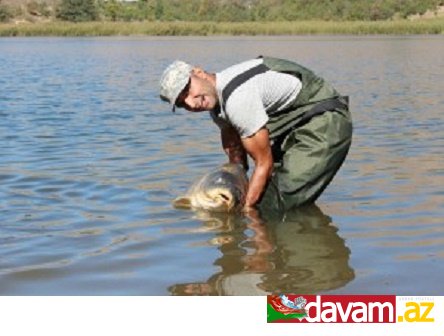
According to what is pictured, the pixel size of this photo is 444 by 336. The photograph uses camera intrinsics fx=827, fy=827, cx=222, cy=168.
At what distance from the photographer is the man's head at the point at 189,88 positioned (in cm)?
554

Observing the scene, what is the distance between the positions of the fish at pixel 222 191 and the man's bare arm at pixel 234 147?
16cm

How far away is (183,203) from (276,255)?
5.09ft

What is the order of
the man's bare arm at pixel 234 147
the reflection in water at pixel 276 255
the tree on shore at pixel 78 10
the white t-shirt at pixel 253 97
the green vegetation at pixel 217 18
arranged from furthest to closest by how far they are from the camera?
the tree on shore at pixel 78 10 < the green vegetation at pixel 217 18 < the man's bare arm at pixel 234 147 < the white t-shirt at pixel 253 97 < the reflection in water at pixel 276 255

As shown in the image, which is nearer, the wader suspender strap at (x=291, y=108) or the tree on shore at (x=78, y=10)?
the wader suspender strap at (x=291, y=108)

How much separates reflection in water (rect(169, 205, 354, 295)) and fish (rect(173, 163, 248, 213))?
9 centimetres

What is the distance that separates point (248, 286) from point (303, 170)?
4.86ft

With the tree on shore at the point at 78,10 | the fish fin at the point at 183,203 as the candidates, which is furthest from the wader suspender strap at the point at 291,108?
the tree on shore at the point at 78,10

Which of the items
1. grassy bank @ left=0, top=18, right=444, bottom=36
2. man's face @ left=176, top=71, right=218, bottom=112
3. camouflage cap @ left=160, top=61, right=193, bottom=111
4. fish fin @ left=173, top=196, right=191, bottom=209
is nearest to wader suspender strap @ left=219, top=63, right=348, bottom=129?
man's face @ left=176, top=71, right=218, bottom=112

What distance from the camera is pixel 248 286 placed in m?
4.79

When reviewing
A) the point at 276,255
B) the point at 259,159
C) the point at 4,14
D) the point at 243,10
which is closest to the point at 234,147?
the point at 259,159

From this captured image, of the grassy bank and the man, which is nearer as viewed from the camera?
the man

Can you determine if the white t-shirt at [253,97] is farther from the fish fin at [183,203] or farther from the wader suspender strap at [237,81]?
the fish fin at [183,203]

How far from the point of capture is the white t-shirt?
5.48 meters

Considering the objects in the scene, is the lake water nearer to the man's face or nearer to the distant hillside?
the man's face
